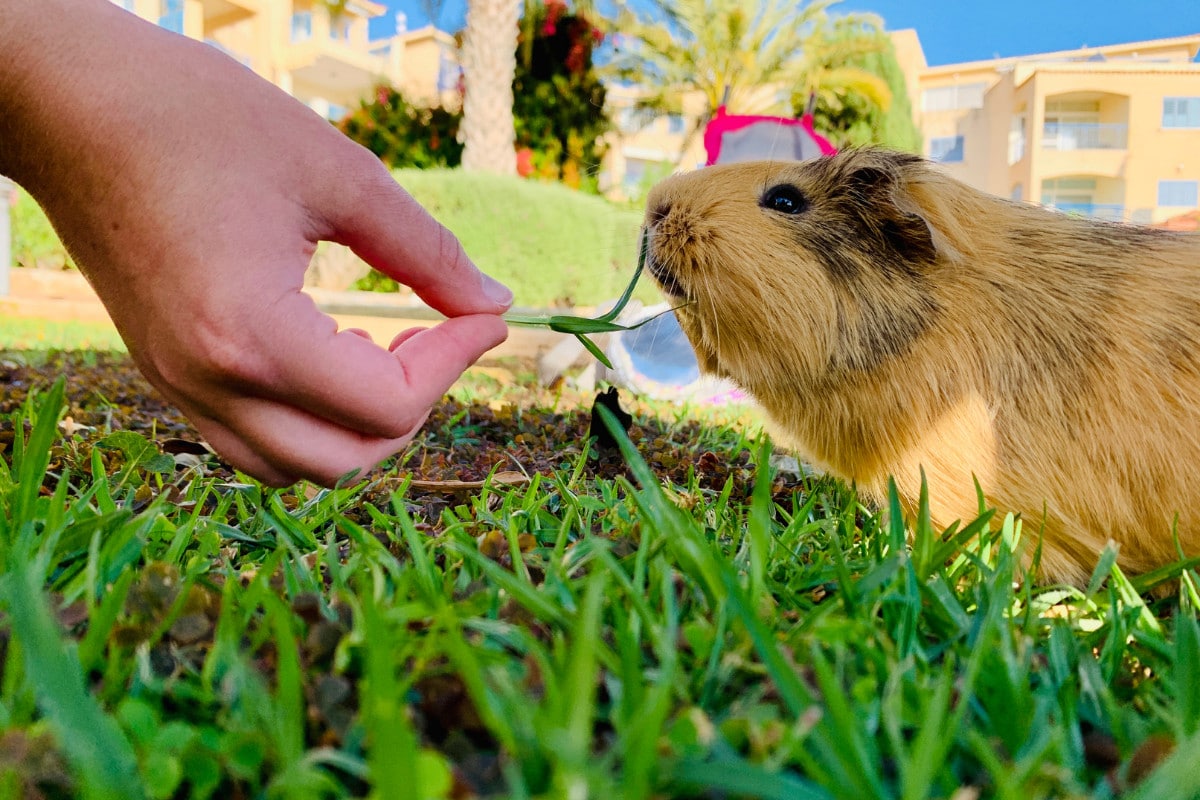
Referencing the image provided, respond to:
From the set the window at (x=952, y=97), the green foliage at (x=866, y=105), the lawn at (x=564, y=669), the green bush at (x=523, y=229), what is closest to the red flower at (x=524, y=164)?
the green bush at (x=523, y=229)

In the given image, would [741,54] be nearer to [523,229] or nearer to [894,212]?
[523,229]

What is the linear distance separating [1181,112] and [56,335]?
3573 centimetres

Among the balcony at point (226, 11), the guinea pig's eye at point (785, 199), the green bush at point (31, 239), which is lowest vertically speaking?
the green bush at point (31, 239)

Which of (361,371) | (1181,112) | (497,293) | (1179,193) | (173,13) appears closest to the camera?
(361,371)

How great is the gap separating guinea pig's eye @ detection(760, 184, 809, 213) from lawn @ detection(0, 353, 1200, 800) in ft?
2.79

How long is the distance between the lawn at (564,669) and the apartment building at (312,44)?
54.5 ft

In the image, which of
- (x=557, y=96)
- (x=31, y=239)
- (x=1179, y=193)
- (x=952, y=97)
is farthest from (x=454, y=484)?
(x=952, y=97)

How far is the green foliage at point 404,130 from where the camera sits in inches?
552

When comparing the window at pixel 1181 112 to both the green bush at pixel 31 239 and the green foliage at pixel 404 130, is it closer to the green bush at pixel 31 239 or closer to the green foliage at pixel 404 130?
the green foliage at pixel 404 130

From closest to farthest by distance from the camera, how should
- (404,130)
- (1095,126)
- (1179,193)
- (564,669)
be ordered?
(564,669) → (404,130) → (1095,126) → (1179,193)

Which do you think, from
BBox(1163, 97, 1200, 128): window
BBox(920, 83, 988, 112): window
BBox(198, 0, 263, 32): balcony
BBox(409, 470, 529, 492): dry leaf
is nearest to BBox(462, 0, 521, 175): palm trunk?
BBox(409, 470, 529, 492): dry leaf

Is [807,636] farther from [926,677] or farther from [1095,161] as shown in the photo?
[1095,161]

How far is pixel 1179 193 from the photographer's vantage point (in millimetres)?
31594

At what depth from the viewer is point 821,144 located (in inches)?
185
